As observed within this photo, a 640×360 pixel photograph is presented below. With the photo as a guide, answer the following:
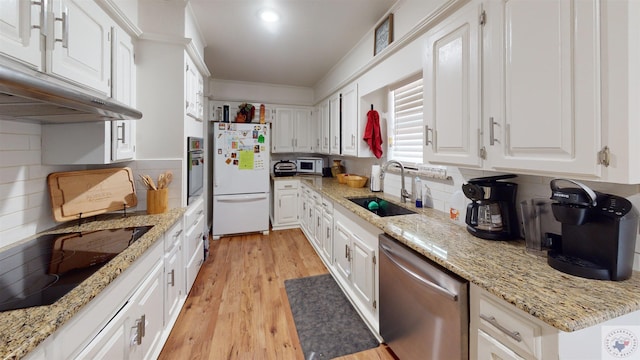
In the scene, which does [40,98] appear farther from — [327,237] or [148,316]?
[327,237]

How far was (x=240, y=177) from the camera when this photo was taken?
3.63 meters

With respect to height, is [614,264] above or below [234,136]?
below

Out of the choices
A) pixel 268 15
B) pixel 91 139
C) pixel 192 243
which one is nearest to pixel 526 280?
pixel 91 139

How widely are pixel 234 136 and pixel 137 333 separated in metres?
2.72

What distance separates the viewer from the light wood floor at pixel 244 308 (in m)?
1.63

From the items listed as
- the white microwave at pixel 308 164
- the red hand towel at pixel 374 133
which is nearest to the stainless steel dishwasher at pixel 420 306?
the red hand towel at pixel 374 133

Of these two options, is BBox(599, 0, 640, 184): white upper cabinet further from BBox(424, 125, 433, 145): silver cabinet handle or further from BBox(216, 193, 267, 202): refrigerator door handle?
BBox(216, 193, 267, 202): refrigerator door handle

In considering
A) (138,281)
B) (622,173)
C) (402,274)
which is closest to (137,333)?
(138,281)

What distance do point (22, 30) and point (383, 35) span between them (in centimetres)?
→ 229

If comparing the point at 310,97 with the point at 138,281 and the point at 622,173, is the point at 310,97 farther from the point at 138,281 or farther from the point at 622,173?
the point at 622,173

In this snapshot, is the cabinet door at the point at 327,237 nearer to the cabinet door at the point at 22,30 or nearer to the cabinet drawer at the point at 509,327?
the cabinet drawer at the point at 509,327

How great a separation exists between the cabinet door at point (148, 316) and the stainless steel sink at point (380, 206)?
5.23 ft

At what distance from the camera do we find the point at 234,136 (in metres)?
3.55

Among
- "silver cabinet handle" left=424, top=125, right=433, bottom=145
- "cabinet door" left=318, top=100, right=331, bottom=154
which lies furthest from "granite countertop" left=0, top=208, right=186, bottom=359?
"cabinet door" left=318, top=100, right=331, bottom=154
